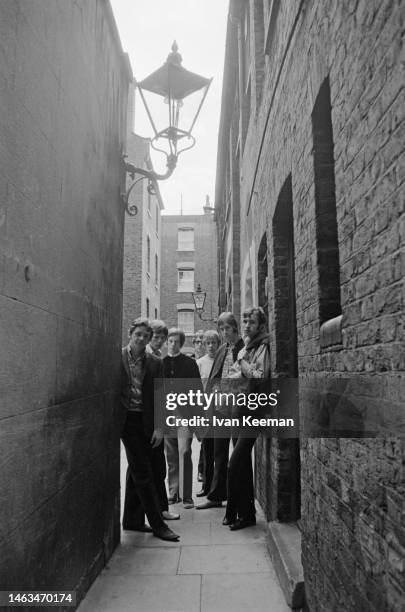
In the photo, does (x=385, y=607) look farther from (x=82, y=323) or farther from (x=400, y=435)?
(x=82, y=323)

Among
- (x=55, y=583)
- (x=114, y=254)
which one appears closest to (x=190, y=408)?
(x=114, y=254)

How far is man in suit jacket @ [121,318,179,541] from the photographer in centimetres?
452

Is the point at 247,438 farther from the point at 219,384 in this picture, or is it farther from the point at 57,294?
the point at 57,294

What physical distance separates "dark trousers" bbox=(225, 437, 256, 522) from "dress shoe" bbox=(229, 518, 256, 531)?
0.03 meters

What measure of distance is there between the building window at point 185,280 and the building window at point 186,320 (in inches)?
62.8

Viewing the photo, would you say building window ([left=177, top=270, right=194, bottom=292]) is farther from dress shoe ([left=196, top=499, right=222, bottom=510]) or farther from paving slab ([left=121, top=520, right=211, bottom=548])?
paving slab ([left=121, top=520, right=211, bottom=548])

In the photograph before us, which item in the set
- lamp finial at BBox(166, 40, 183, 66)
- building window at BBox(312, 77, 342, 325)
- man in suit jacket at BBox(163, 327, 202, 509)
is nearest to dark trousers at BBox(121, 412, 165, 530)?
man in suit jacket at BBox(163, 327, 202, 509)

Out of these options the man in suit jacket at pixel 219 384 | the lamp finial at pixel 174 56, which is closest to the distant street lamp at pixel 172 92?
the lamp finial at pixel 174 56

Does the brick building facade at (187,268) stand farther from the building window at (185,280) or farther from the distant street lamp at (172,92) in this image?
the distant street lamp at (172,92)

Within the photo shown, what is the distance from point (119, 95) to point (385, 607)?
4.46 metres

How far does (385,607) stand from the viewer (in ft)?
5.96

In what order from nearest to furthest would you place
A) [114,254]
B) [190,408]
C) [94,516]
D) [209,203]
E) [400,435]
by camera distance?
[400,435] → [94,516] → [114,254] → [190,408] → [209,203]

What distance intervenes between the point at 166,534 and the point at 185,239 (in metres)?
31.3

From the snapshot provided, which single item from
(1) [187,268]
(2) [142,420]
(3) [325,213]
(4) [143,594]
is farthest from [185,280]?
(3) [325,213]
